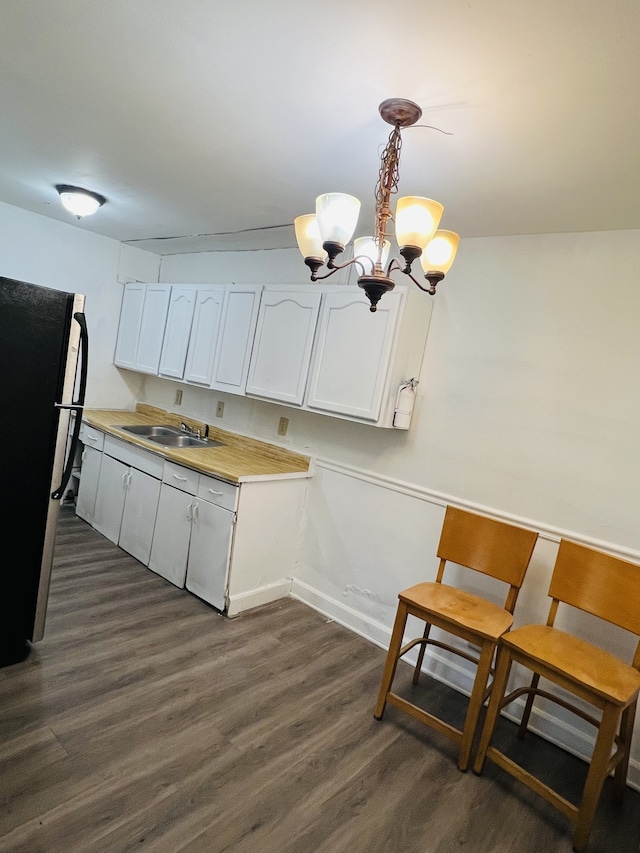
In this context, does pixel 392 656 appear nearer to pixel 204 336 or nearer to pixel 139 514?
pixel 139 514

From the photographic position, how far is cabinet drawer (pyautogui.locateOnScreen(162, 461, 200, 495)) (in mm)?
3020

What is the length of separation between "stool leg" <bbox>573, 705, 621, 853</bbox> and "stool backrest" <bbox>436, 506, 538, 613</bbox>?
2.01ft

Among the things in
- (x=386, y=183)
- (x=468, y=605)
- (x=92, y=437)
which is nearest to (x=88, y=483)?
(x=92, y=437)

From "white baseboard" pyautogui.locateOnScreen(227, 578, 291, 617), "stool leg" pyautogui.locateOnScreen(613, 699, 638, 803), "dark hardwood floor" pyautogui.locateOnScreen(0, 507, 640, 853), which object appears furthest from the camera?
"white baseboard" pyautogui.locateOnScreen(227, 578, 291, 617)

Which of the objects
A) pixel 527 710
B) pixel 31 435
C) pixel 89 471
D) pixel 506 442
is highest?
pixel 506 442

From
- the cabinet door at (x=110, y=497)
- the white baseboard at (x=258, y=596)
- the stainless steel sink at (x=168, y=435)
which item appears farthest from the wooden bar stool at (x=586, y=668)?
the cabinet door at (x=110, y=497)

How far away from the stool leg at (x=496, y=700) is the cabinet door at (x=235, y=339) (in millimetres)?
2220

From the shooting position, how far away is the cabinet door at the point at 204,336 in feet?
11.8

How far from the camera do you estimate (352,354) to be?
2.75 m

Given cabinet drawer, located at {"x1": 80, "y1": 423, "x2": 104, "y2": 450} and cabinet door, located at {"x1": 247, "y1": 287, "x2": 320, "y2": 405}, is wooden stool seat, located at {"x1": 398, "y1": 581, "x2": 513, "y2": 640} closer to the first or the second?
cabinet door, located at {"x1": 247, "y1": 287, "x2": 320, "y2": 405}

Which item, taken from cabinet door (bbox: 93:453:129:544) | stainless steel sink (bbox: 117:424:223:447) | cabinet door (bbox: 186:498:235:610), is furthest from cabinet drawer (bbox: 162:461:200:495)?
stainless steel sink (bbox: 117:424:223:447)

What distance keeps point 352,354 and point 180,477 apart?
1.35m

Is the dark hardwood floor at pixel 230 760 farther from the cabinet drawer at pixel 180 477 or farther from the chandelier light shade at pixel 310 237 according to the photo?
the chandelier light shade at pixel 310 237

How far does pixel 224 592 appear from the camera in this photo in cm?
287
